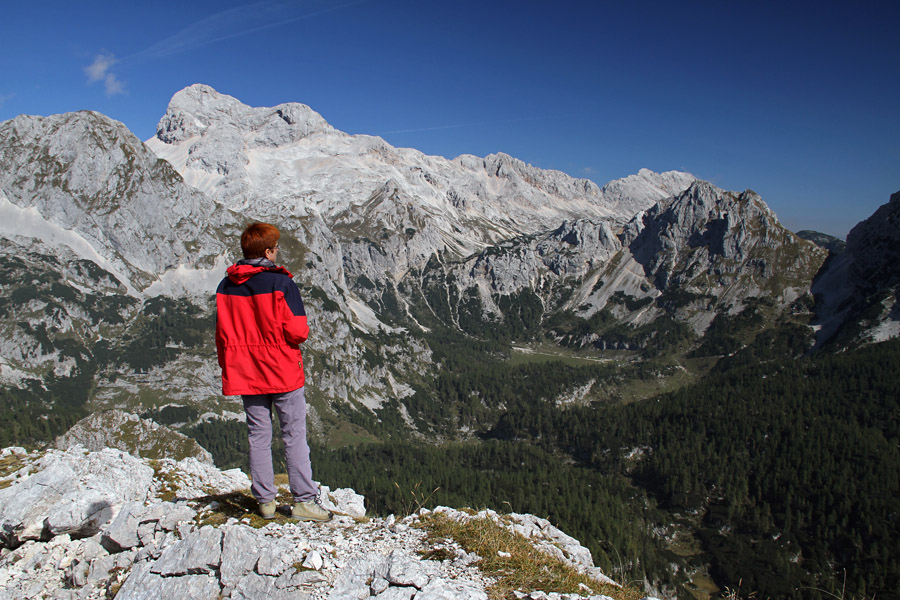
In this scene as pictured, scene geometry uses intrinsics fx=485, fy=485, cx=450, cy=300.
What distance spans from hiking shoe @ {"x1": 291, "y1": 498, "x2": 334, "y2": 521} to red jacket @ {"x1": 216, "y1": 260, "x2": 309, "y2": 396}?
9.55 feet

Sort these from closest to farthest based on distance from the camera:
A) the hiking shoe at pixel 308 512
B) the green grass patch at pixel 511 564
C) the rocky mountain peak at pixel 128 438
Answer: the green grass patch at pixel 511 564 < the hiking shoe at pixel 308 512 < the rocky mountain peak at pixel 128 438

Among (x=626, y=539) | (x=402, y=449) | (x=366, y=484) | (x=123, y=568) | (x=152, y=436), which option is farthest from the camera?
(x=402, y=449)

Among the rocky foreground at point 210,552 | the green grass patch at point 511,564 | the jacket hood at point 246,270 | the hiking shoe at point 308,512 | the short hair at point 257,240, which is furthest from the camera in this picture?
the hiking shoe at point 308,512

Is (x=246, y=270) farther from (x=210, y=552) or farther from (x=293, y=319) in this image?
(x=210, y=552)

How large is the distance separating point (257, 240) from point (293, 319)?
2000mm

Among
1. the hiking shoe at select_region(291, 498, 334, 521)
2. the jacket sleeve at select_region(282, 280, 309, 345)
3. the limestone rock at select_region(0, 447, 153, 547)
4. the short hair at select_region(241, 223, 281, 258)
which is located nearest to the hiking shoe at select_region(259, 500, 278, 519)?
the hiking shoe at select_region(291, 498, 334, 521)

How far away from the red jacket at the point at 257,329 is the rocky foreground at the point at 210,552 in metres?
3.12

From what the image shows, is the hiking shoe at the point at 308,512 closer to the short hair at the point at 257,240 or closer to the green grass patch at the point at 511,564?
the green grass patch at the point at 511,564

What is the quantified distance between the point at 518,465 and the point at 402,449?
43826 millimetres

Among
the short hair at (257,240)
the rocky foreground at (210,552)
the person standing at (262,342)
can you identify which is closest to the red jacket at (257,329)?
the person standing at (262,342)

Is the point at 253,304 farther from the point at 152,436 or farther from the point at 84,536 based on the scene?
the point at 152,436

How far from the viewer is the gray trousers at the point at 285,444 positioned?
37.6 feet

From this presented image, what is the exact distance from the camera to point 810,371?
195750 millimetres

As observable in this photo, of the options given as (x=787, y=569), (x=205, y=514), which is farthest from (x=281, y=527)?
(x=787, y=569)
